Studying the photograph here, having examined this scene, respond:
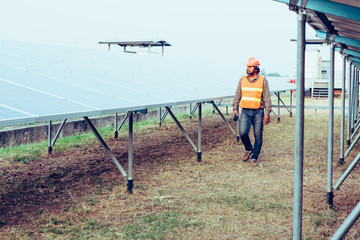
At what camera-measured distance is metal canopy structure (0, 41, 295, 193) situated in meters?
3.82

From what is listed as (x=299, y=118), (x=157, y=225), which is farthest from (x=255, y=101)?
(x=299, y=118)

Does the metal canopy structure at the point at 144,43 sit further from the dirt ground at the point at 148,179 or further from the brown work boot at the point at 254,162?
the brown work boot at the point at 254,162

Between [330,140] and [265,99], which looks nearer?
[330,140]

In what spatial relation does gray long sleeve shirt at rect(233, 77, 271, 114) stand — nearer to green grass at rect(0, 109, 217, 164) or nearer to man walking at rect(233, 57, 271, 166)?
man walking at rect(233, 57, 271, 166)

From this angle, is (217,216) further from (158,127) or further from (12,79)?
(158,127)

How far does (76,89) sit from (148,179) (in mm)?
1700

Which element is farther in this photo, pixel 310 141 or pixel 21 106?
pixel 310 141

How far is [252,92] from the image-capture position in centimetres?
696

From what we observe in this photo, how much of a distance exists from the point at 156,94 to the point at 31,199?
221 cm

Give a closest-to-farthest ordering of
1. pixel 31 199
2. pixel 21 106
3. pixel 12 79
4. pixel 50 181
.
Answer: pixel 21 106
pixel 12 79
pixel 31 199
pixel 50 181

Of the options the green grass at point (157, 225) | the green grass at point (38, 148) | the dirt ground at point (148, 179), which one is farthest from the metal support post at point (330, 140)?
the green grass at point (38, 148)

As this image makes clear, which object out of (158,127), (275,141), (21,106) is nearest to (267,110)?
(275,141)

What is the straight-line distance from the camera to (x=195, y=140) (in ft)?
32.4

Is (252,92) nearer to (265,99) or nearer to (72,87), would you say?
(265,99)
